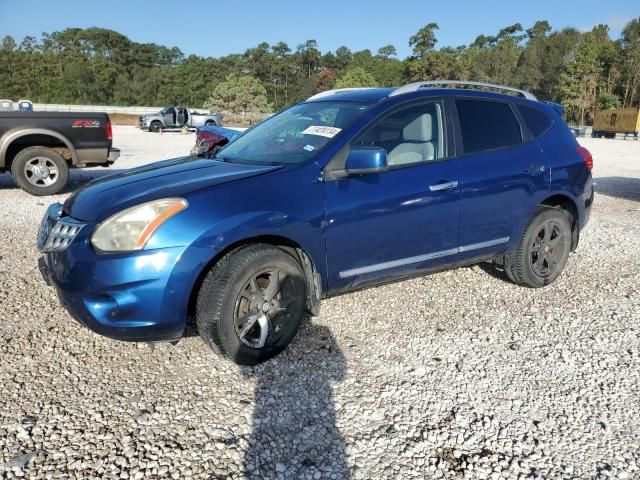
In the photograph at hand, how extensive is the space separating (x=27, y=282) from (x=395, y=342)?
3233mm

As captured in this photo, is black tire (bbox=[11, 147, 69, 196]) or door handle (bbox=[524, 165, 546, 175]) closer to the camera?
door handle (bbox=[524, 165, 546, 175])

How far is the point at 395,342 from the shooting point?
3.51 meters

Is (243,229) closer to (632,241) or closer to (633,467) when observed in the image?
(633,467)

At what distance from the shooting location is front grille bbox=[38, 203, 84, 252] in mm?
2893

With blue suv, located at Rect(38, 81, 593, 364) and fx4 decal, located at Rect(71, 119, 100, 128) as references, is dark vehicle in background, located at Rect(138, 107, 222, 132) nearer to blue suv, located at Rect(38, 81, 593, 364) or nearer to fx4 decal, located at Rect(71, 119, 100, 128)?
fx4 decal, located at Rect(71, 119, 100, 128)

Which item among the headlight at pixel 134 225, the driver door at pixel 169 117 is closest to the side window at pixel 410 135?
the headlight at pixel 134 225

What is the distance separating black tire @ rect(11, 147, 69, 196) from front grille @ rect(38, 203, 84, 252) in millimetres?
5639

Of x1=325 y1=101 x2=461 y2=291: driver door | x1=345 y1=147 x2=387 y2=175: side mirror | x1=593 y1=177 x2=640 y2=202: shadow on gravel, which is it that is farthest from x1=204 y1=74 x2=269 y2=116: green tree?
x1=345 y1=147 x2=387 y2=175: side mirror

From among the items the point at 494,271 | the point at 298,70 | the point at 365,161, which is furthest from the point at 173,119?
the point at 298,70

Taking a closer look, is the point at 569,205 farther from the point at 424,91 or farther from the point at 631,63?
the point at 631,63

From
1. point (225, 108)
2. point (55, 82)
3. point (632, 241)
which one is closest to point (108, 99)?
point (55, 82)

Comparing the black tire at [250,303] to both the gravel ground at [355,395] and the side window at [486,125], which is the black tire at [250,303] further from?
the side window at [486,125]

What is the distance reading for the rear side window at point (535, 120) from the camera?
437 cm

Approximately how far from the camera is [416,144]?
3.73 meters
